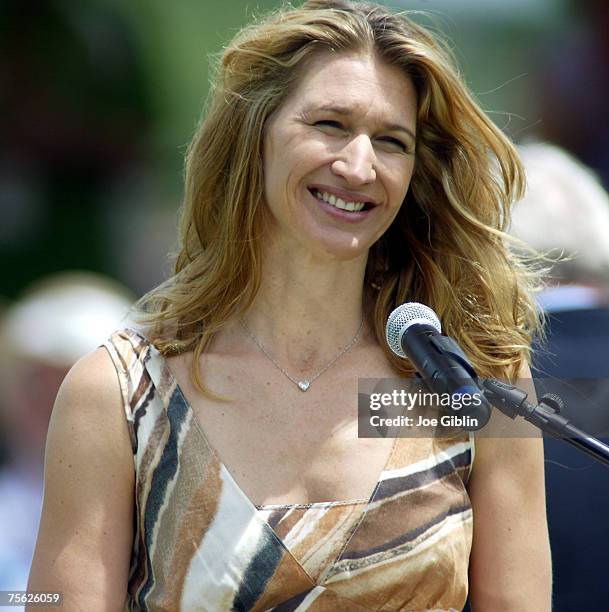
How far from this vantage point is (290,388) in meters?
3.14

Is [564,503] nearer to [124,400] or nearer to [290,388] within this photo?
[290,388]

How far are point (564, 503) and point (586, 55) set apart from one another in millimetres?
3651

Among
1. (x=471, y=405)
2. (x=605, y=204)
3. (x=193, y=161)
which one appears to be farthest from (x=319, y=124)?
(x=605, y=204)

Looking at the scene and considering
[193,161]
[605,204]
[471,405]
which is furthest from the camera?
[605,204]

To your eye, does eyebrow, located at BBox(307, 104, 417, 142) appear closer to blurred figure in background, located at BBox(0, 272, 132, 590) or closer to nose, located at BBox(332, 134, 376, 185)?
nose, located at BBox(332, 134, 376, 185)

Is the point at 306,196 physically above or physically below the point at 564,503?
above

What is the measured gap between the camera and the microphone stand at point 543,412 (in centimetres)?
230

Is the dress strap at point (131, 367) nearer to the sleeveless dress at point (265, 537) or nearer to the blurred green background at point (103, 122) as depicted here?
the sleeveless dress at point (265, 537)

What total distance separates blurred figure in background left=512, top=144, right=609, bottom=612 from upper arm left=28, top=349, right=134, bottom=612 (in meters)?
1.10

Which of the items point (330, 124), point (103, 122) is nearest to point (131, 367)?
point (330, 124)

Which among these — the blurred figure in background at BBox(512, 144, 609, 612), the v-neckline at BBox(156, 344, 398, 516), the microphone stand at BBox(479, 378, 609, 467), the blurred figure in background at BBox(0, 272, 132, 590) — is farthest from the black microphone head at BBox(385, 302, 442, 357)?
the blurred figure in background at BBox(0, 272, 132, 590)

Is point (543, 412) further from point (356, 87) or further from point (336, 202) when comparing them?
point (356, 87)

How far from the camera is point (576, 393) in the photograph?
11.2 feet

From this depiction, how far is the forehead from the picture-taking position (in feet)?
10.3
